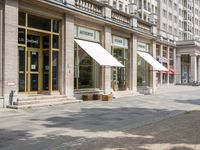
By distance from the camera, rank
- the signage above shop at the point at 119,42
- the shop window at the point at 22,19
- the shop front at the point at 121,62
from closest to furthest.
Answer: the shop window at the point at 22,19, the signage above shop at the point at 119,42, the shop front at the point at 121,62

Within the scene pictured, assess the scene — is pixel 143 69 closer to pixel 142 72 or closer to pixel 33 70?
pixel 142 72

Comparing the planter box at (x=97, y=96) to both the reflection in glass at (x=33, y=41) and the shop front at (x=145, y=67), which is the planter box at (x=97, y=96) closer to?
the reflection in glass at (x=33, y=41)

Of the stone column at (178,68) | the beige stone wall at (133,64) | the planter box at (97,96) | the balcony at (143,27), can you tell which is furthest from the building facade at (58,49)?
the stone column at (178,68)

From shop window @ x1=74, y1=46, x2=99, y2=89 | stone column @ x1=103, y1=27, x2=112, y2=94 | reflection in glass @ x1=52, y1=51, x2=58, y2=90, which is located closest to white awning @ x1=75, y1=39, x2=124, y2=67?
shop window @ x1=74, y1=46, x2=99, y2=89

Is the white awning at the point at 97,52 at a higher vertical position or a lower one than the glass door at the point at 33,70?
higher

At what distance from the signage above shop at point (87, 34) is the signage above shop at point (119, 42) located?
2493 millimetres

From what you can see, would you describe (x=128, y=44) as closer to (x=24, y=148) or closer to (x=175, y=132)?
(x=175, y=132)

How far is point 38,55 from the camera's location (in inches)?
779

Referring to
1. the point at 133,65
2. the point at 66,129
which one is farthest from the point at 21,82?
the point at 133,65

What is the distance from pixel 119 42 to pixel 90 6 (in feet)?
18.0

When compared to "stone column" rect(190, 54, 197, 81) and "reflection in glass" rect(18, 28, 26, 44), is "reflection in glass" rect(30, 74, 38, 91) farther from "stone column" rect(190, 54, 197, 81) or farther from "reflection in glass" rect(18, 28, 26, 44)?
"stone column" rect(190, 54, 197, 81)

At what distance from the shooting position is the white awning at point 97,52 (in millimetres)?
21603

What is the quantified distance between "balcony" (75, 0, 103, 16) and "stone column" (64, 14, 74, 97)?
1.27m

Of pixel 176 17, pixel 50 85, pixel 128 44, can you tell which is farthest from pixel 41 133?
pixel 176 17
